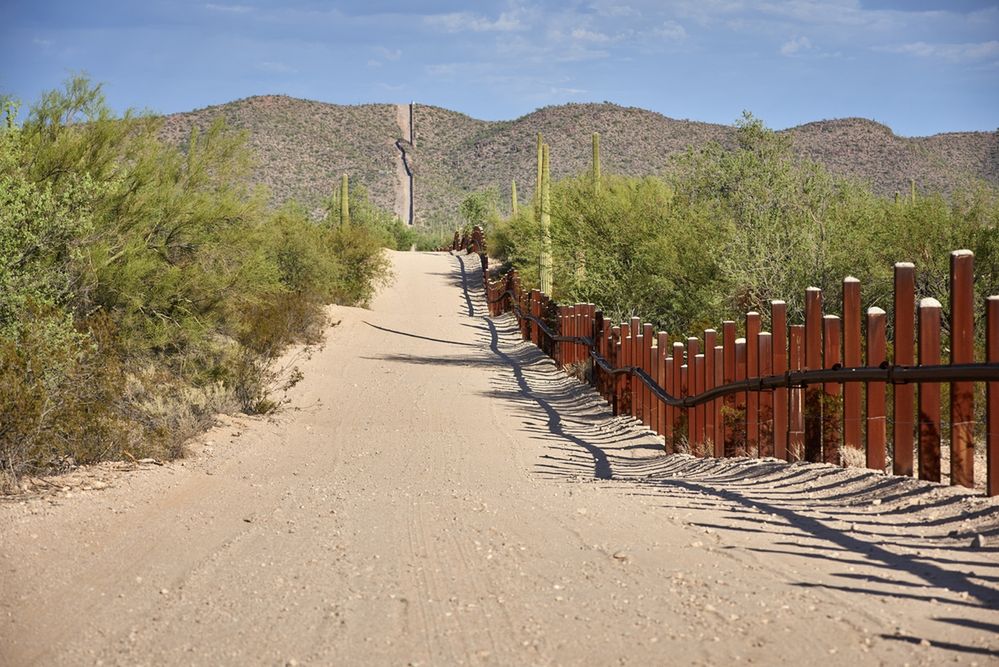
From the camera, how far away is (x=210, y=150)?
1945 cm

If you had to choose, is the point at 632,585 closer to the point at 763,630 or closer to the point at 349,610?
the point at 763,630

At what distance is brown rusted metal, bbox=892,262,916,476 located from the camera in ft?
24.1

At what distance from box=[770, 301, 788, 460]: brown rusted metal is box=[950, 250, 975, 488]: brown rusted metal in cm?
272

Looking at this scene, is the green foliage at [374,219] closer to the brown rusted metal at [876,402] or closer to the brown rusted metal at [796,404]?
the brown rusted metal at [796,404]

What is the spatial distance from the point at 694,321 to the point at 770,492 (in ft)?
36.8

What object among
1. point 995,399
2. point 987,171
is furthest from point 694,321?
point 987,171

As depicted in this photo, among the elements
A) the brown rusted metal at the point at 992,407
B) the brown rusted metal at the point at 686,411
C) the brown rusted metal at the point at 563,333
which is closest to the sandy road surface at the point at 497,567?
the brown rusted metal at the point at 992,407

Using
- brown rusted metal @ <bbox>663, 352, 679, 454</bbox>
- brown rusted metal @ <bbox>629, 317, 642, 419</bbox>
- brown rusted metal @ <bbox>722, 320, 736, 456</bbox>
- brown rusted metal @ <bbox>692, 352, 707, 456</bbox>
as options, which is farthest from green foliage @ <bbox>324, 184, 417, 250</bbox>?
brown rusted metal @ <bbox>722, 320, 736, 456</bbox>

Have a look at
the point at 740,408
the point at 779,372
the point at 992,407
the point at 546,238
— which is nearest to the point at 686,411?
the point at 740,408

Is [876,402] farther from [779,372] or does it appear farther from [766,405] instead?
[766,405]

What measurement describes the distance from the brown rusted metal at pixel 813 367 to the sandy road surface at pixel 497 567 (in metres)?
0.34

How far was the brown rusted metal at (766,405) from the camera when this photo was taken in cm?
1003

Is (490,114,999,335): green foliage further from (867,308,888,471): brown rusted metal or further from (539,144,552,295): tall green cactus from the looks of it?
(867,308,888,471): brown rusted metal

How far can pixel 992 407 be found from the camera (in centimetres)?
646
